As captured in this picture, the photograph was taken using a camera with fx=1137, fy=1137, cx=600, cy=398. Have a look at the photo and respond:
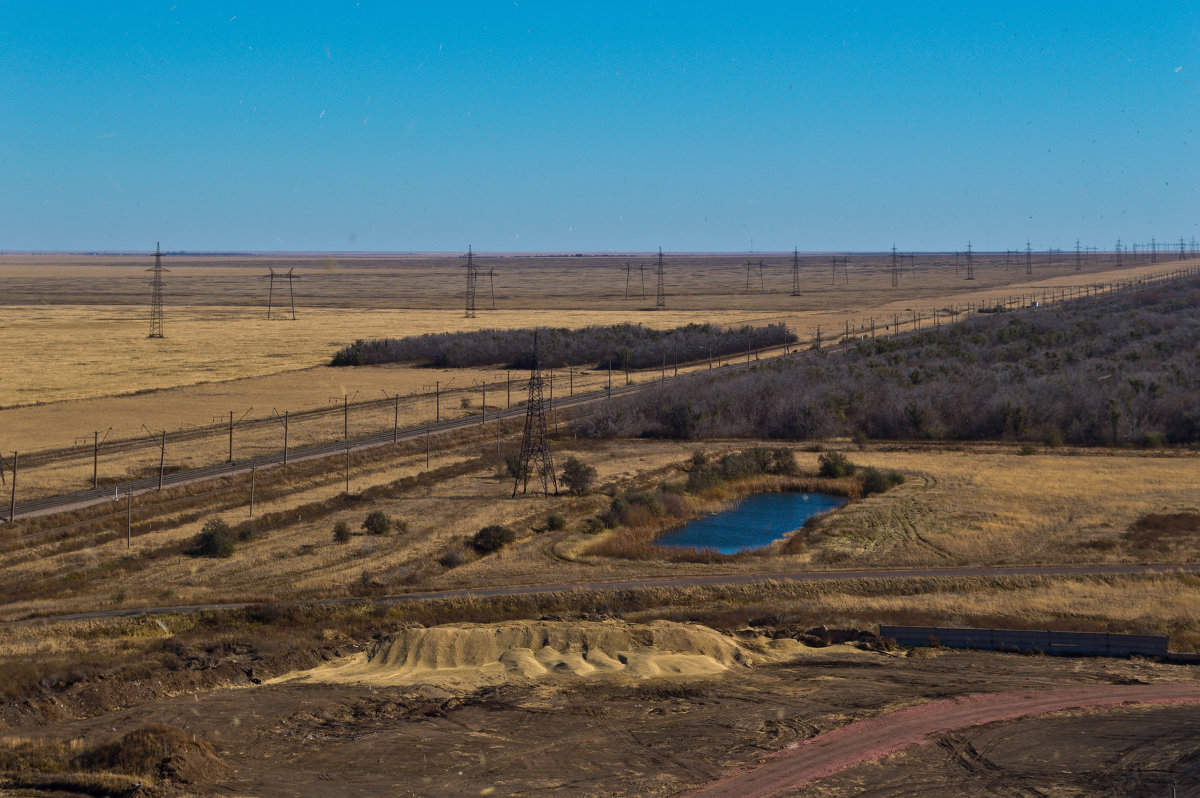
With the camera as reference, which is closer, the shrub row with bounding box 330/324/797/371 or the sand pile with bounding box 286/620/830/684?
the sand pile with bounding box 286/620/830/684

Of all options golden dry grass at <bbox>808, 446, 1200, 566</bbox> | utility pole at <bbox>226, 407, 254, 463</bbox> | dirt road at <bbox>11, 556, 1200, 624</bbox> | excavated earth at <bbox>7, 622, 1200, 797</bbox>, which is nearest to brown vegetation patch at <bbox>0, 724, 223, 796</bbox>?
excavated earth at <bbox>7, 622, 1200, 797</bbox>

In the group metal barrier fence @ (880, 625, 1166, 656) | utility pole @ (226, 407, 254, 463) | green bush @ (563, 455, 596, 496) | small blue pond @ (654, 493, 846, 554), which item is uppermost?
utility pole @ (226, 407, 254, 463)

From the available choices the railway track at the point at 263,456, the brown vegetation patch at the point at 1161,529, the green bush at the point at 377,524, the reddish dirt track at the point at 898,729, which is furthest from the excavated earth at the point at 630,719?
the railway track at the point at 263,456

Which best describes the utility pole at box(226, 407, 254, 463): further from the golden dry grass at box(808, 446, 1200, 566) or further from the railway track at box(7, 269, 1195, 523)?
the golden dry grass at box(808, 446, 1200, 566)

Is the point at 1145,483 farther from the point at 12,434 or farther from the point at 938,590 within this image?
the point at 12,434

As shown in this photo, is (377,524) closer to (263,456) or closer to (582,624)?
(582,624)

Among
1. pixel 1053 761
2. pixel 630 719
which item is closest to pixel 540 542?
pixel 630 719

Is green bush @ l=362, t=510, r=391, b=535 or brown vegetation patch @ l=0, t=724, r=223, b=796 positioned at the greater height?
green bush @ l=362, t=510, r=391, b=535
